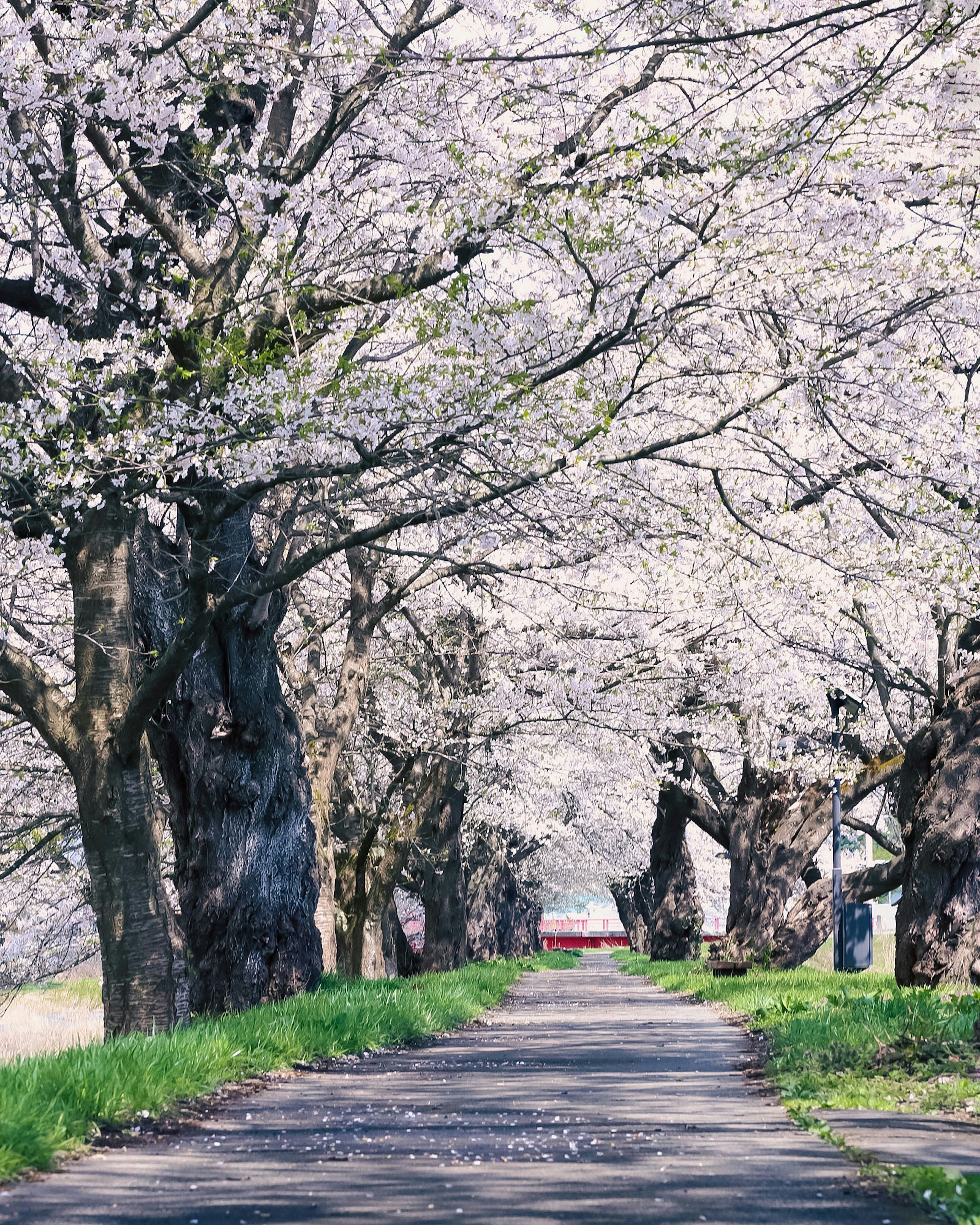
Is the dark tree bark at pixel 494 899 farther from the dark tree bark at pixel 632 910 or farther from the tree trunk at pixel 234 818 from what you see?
the tree trunk at pixel 234 818

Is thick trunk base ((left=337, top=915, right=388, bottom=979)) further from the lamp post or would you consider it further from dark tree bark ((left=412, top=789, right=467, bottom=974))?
the lamp post

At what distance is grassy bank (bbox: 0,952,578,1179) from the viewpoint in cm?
563

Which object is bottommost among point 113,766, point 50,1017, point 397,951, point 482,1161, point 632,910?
point 632,910

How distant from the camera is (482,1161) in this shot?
19.0 feet

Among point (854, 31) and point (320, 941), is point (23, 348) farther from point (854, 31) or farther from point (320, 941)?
point (854, 31)

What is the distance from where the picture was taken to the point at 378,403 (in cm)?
902

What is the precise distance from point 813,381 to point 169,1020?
23.9ft

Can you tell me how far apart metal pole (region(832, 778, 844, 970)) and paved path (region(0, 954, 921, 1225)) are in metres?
10.1

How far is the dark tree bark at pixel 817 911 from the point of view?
77.7 ft

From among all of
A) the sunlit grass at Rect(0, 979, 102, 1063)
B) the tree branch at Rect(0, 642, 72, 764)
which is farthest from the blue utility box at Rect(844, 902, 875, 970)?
the tree branch at Rect(0, 642, 72, 764)

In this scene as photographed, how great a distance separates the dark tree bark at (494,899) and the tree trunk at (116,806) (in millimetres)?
25335

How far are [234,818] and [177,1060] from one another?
5273 mm

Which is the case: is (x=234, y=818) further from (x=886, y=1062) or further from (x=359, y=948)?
(x=359, y=948)

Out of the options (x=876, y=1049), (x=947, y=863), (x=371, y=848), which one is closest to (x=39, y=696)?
(x=876, y=1049)
